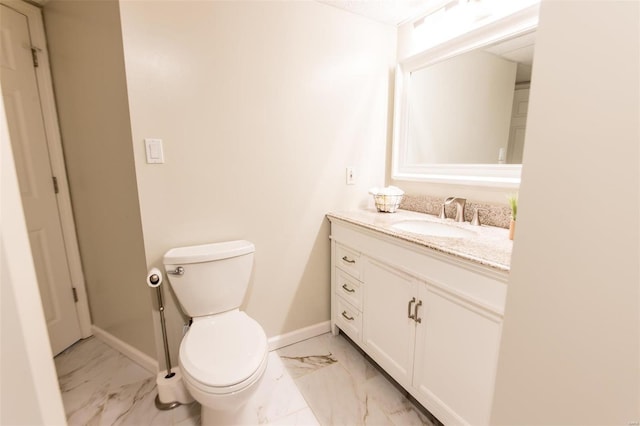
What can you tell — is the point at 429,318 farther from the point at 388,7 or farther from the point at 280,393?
the point at 388,7

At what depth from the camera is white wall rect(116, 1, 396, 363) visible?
132cm

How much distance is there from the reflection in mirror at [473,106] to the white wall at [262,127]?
10.1 inches

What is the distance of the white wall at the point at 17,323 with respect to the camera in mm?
368

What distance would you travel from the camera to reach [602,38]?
33 centimetres

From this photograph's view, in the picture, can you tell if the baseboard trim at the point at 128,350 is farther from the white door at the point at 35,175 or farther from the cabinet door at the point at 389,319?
the cabinet door at the point at 389,319

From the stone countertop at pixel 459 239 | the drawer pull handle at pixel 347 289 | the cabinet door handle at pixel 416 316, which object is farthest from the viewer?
the drawer pull handle at pixel 347 289

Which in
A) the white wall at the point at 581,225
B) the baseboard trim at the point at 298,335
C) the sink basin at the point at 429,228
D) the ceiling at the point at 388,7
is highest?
the ceiling at the point at 388,7

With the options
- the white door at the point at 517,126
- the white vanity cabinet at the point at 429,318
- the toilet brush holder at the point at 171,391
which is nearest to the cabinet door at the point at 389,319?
the white vanity cabinet at the point at 429,318

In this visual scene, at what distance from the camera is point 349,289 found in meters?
1.74

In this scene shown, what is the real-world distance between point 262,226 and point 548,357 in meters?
1.44

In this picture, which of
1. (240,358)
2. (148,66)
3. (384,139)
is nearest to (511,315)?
(240,358)

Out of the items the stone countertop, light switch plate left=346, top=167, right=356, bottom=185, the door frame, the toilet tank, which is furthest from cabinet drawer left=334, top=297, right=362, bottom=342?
the door frame

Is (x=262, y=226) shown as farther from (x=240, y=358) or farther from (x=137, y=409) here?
(x=137, y=409)

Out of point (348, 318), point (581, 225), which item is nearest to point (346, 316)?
point (348, 318)
